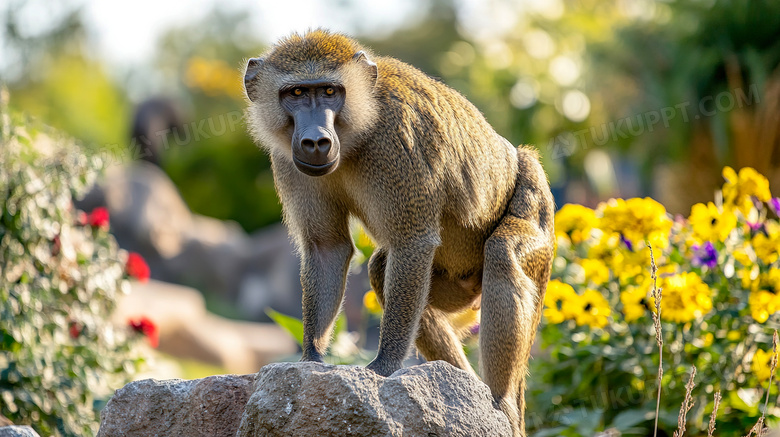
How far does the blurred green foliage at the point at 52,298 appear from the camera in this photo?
575 centimetres

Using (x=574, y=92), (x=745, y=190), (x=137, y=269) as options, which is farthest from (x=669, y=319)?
(x=574, y=92)

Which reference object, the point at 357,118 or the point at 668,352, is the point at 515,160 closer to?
the point at 357,118

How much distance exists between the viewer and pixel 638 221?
238 inches

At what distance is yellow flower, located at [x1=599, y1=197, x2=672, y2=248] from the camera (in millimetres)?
5988

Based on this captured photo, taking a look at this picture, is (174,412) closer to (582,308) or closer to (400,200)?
(400,200)

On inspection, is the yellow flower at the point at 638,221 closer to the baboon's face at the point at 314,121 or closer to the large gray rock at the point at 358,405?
the baboon's face at the point at 314,121

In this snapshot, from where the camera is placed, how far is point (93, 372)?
627cm

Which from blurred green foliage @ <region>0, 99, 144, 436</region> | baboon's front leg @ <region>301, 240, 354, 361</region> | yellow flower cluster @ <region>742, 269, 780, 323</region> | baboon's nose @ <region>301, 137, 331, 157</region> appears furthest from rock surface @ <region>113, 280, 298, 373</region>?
baboon's nose @ <region>301, 137, 331, 157</region>

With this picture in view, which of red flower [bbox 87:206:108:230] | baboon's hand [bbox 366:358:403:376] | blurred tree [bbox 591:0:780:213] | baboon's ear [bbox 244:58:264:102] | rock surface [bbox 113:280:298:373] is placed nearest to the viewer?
baboon's hand [bbox 366:358:403:376]

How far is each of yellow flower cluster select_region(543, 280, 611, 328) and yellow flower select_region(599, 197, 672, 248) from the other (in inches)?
20.0

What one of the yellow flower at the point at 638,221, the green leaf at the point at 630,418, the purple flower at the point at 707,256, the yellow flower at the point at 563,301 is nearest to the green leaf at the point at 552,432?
the green leaf at the point at 630,418

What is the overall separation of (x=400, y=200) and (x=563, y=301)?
2020 mm

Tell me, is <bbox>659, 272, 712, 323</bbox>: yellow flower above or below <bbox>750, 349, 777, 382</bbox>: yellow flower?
above

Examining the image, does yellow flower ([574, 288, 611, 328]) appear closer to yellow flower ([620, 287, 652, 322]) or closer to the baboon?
yellow flower ([620, 287, 652, 322])
